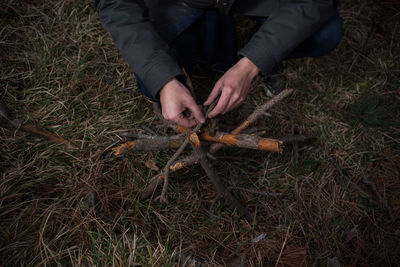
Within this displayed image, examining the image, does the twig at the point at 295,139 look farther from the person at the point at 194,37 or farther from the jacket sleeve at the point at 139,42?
the jacket sleeve at the point at 139,42

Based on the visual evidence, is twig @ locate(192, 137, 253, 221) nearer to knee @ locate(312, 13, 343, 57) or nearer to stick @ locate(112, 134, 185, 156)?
stick @ locate(112, 134, 185, 156)

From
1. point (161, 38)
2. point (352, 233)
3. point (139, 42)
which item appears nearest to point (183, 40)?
point (161, 38)

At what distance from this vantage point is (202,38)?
1802 millimetres

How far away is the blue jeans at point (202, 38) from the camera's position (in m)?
1.60

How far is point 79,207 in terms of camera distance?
4.86 ft

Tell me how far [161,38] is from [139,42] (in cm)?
13

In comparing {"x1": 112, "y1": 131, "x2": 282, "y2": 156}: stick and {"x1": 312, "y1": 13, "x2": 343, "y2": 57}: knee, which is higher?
{"x1": 312, "y1": 13, "x2": 343, "y2": 57}: knee

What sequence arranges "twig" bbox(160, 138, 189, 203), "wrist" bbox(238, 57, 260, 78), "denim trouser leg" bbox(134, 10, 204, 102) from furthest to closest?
1. "denim trouser leg" bbox(134, 10, 204, 102)
2. "wrist" bbox(238, 57, 260, 78)
3. "twig" bbox(160, 138, 189, 203)

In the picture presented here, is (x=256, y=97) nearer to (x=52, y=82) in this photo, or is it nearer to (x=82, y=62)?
(x=82, y=62)

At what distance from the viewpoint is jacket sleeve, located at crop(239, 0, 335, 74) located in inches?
53.9

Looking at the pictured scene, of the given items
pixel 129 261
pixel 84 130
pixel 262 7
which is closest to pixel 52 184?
pixel 84 130

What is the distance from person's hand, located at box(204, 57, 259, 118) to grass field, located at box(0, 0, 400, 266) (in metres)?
0.54

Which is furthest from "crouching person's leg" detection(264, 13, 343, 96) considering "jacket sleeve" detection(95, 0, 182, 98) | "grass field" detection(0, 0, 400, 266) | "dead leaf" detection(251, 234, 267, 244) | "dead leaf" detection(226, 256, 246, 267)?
"dead leaf" detection(226, 256, 246, 267)

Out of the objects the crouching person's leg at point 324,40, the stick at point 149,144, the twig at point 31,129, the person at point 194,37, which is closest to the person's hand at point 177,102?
the person at point 194,37
